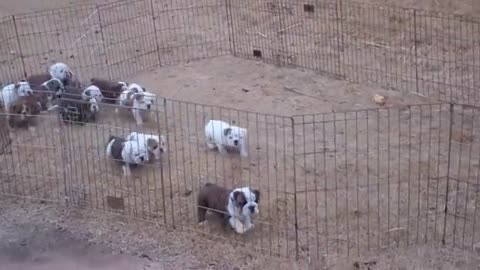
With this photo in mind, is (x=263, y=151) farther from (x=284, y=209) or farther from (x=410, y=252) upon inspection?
(x=410, y=252)

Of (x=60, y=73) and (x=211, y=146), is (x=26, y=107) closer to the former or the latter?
(x=60, y=73)

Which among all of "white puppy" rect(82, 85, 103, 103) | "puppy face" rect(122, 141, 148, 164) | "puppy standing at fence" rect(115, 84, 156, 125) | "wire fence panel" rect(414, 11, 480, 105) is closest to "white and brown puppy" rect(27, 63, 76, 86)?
"white puppy" rect(82, 85, 103, 103)

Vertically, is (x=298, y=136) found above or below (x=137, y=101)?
below

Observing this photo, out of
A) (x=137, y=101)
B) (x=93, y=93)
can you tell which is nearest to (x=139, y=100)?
Answer: (x=137, y=101)

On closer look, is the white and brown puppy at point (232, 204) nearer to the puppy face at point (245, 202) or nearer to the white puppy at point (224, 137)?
the puppy face at point (245, 202)

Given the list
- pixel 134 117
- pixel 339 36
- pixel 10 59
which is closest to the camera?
pixel 134 117

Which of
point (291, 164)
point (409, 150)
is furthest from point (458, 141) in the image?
point (291, 164)

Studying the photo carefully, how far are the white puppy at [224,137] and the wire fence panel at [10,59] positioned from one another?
2.93 m

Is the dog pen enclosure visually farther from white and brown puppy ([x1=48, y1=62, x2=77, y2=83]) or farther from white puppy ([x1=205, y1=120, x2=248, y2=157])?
white and brown puppy ([x1=48, y1=62, x2=77, y2=83])

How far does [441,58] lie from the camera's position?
920cm

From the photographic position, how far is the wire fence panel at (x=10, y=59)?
9.31 metres

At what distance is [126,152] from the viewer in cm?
662

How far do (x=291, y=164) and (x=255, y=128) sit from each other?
0.82 metres

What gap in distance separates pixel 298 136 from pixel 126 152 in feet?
5.43
